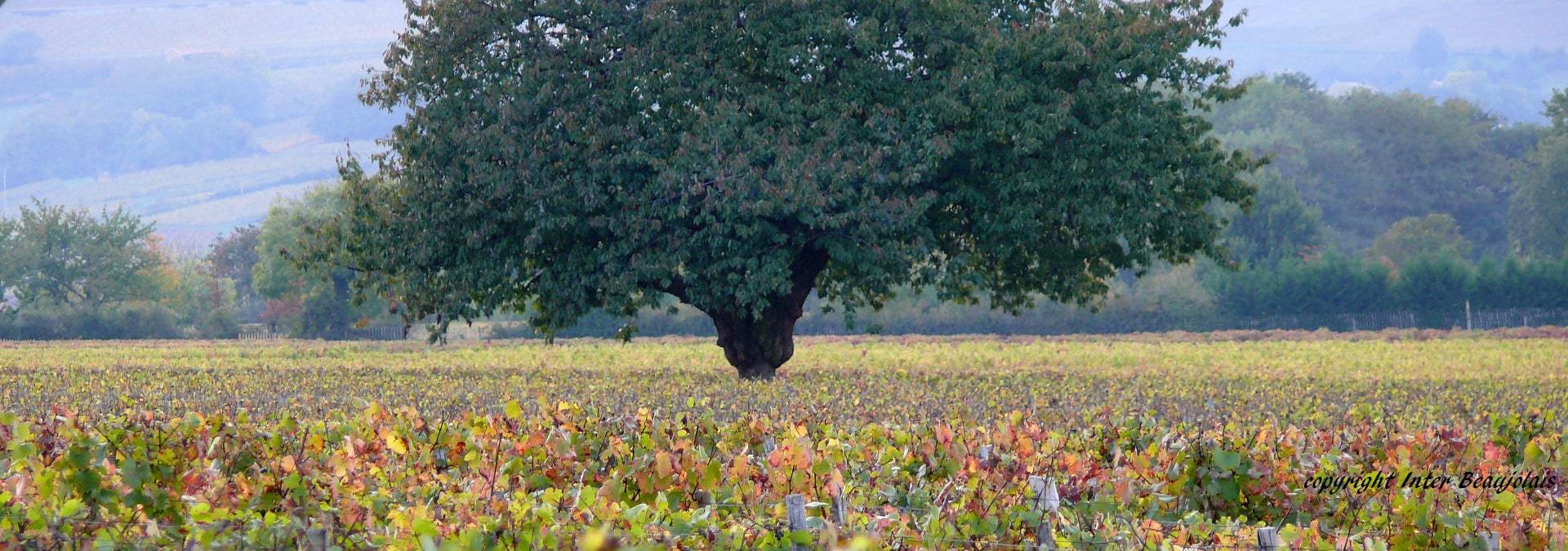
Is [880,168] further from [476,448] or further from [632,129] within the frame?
[476,448]

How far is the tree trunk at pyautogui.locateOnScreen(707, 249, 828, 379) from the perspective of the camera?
2622 centimetres

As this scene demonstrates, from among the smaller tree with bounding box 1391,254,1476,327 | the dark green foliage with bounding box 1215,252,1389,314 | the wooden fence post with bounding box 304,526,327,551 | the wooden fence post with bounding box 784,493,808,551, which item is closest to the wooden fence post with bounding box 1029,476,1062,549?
the wooden fence post with bounding box 784,493,808,551

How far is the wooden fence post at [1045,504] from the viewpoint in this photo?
537 centimetres

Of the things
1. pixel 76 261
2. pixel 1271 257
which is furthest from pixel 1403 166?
pixel 76 261

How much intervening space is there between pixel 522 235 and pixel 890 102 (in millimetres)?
6206

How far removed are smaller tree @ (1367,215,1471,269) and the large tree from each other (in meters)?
73.2

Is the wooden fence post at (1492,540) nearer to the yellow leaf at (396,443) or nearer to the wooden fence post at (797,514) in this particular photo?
the wooden fence post at (797,514)

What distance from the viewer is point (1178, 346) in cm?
4597

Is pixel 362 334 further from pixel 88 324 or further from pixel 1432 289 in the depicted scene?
pixel 1432 289

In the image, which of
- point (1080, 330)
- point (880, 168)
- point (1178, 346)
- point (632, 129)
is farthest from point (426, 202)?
point (1080, 330)

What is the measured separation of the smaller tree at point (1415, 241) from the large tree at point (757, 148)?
73245 millimetres

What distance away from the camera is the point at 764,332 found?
2625cm

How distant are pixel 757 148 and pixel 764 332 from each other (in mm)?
4885

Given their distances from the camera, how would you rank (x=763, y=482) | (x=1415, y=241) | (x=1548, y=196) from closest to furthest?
(x=763, y=482)
(x=1415, y=241)
(x=1548, y=196)
